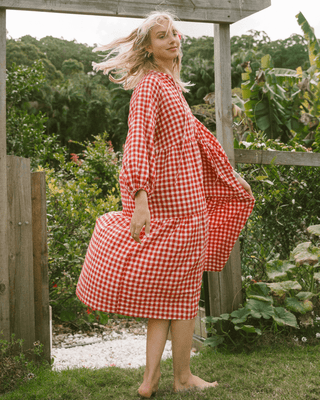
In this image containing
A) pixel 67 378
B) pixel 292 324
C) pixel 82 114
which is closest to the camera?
pixel 67 378

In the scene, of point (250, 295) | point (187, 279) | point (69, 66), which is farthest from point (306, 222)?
point (69, 66)

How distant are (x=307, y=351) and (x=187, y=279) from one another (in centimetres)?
125

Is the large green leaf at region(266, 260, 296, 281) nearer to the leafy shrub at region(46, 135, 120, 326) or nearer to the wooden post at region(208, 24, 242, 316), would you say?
the wooden post at region(208, 24, 242, 316)

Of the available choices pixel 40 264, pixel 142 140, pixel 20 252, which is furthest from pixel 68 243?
pixel 142 140

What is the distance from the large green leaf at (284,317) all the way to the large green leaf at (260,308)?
43 mm

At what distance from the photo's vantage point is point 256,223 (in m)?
3.33

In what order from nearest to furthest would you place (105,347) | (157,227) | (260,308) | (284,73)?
(157,227)
(260,308)
(105,347)
(284,73)

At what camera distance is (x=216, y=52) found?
284 cm

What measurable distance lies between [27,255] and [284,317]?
1735 millimetres

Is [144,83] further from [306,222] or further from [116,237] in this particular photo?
[306,222]

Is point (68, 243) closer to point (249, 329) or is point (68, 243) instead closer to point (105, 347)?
point (105, 347)

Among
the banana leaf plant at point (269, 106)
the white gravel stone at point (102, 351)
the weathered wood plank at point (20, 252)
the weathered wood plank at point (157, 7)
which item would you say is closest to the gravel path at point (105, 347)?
the white gravel stone at point (102, 351)

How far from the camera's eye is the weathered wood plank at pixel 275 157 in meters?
2.95

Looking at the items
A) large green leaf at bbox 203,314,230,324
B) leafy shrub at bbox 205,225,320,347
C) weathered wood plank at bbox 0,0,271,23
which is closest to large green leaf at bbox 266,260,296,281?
leafy shrub at bbox 205,225,320,347
